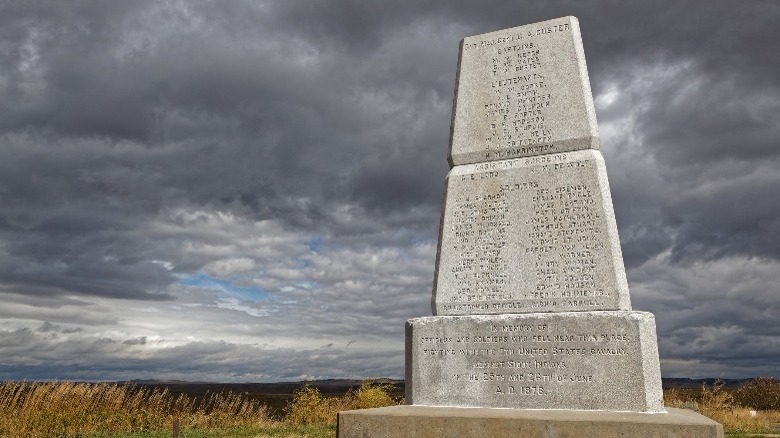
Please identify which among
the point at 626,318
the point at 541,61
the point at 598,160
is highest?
the point at 541,61

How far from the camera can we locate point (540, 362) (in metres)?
6.27

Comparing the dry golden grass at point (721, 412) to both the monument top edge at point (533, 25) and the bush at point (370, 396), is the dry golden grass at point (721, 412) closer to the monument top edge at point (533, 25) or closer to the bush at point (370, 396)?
the bush at point (370, 396)

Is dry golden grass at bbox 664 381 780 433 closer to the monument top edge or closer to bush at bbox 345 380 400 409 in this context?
bush at bbox 345 380 400 409

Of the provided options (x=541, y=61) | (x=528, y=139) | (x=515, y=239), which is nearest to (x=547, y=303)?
(x=515, y=239)

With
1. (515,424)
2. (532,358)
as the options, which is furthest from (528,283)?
(515,424)

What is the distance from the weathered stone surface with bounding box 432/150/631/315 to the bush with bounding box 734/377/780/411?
2333 cm

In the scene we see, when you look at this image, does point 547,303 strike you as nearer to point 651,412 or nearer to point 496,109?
point 651,412

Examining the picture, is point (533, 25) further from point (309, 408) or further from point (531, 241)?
point (309, 408)

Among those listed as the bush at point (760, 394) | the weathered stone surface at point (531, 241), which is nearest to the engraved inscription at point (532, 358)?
the weathered stone surface at point (531, 241)

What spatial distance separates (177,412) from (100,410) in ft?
6.75

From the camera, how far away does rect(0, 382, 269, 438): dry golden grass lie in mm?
14070

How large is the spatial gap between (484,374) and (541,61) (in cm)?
355

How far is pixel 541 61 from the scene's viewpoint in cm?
745

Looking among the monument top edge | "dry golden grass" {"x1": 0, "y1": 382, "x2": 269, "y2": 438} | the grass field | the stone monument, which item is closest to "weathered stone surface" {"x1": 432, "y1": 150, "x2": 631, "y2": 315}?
the stone monument
